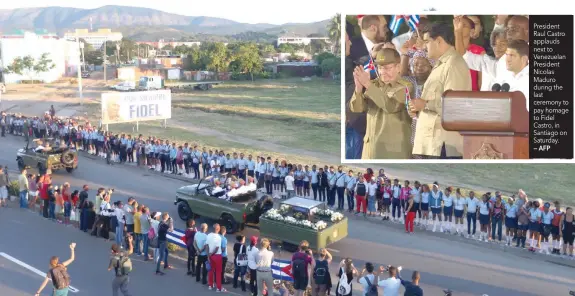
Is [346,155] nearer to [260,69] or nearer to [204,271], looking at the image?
[204,271]

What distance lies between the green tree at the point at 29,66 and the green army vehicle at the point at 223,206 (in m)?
74.0

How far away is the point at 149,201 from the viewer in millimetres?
18562

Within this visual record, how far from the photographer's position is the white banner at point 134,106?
29.1 metres

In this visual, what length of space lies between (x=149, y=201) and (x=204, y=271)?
7.52 metres

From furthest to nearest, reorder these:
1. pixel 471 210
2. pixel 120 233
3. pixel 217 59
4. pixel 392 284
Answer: pixel 217 59
pixel 471 210
pixel 120 233
pixel 392 284

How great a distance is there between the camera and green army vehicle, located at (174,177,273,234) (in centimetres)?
1480

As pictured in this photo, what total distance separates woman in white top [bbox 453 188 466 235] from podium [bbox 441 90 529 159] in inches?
135

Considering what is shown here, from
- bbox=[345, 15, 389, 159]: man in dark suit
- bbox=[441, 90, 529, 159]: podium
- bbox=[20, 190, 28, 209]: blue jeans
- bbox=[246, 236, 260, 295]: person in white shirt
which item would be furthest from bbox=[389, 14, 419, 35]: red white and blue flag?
bbox=[20, 190, 28, 209]: blue jeans

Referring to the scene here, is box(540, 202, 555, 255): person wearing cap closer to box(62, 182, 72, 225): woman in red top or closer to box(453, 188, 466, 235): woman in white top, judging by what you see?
box(453, 188, 466, 235): woman in white top

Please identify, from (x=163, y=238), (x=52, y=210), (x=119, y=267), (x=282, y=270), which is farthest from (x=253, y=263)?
(x=52, y=210)

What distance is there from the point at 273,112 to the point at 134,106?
1672 cm

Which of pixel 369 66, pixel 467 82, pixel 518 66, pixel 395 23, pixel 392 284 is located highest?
pixel 395 23

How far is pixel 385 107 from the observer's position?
1825cm

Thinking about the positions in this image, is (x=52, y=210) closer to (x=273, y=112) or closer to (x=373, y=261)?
(x=373, y=261)
